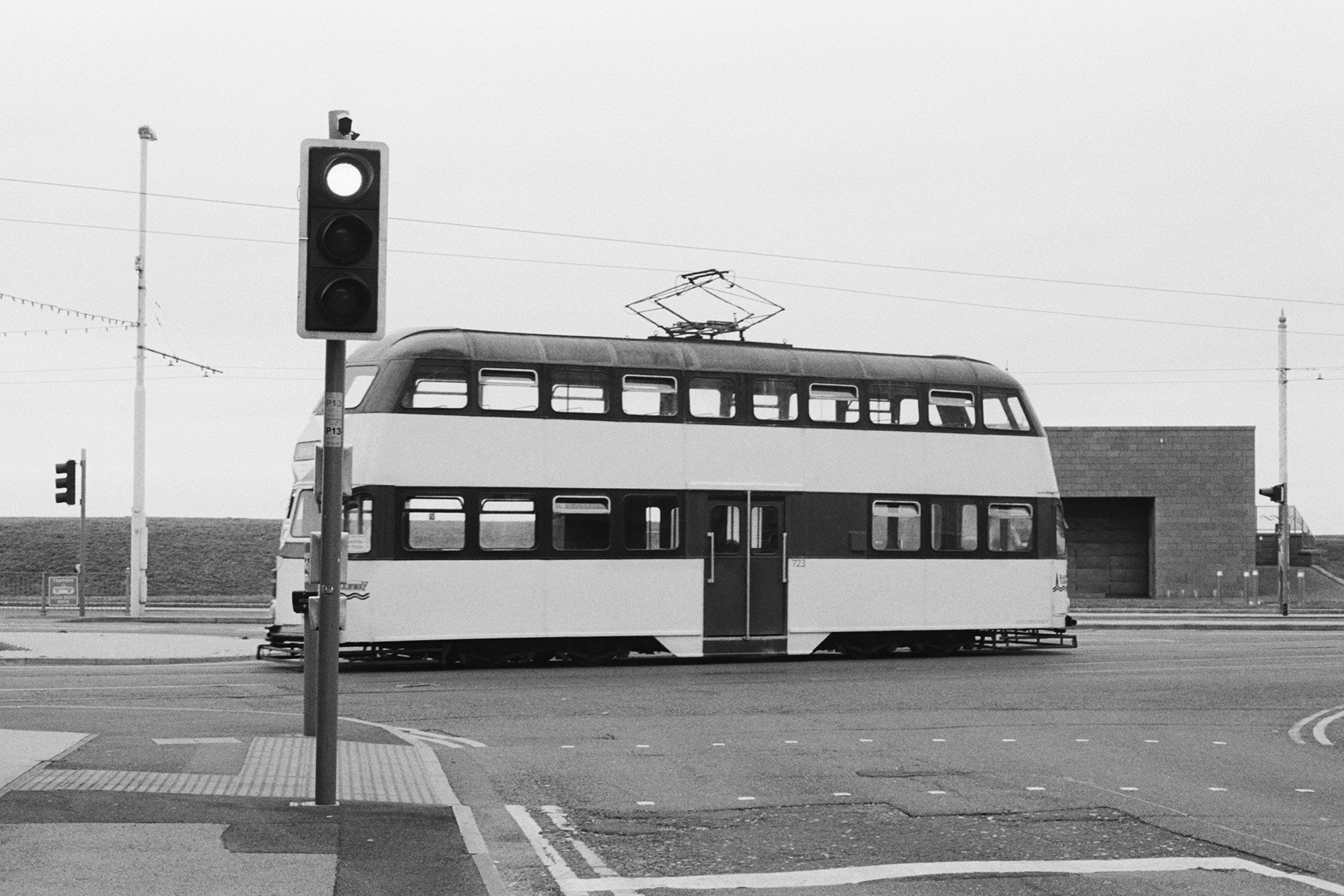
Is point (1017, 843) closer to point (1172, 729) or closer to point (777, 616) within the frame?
point (1172, 729)

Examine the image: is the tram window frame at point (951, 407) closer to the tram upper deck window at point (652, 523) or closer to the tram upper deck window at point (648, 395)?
the tram upper deck window at point (648, 395)

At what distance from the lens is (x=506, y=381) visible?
2177cm

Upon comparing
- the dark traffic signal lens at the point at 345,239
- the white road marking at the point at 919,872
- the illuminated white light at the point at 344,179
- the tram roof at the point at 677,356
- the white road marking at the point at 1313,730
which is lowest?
the white road marking at the point at 1313,730

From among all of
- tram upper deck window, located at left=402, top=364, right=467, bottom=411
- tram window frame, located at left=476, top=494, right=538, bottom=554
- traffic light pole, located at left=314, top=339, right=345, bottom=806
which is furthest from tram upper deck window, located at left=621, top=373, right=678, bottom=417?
traffic light pole, located at left=314, top=339, right=345, bottom=806

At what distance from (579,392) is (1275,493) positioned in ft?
82.5

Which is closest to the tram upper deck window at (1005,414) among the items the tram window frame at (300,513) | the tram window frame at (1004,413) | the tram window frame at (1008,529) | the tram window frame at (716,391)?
the tram window frame at (1004,413)

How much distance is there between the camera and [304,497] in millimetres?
21766

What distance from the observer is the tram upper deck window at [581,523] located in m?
22.1

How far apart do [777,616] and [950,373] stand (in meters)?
4.77

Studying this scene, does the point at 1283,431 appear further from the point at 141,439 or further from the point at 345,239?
the point at 345,239

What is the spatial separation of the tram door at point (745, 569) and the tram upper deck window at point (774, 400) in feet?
4.08

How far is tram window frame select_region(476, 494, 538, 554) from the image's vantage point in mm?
21656

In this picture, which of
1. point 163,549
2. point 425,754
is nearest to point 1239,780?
point 425,754

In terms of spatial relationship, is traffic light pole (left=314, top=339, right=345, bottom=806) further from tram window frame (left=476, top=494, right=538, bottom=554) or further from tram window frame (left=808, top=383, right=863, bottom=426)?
tram window frame (left=808, top=383, right=863, bottom=426)
